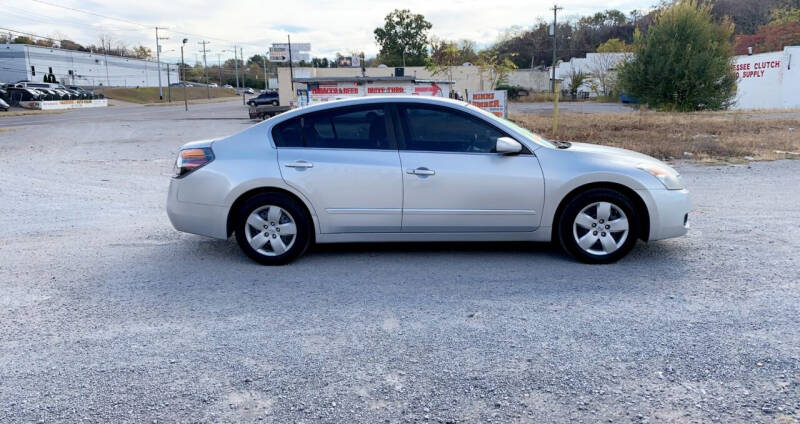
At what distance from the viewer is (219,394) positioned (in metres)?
3.31

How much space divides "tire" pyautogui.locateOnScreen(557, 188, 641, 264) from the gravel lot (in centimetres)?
20

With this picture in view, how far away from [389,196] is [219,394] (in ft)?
8.82

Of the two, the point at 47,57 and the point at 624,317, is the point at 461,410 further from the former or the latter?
the point at 47,57

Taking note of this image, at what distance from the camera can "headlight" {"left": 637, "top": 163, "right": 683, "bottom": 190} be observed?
18.3ft

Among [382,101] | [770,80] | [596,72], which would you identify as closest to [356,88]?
[382,101]

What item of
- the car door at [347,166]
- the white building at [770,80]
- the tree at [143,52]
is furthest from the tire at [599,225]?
the tree at [143,52]

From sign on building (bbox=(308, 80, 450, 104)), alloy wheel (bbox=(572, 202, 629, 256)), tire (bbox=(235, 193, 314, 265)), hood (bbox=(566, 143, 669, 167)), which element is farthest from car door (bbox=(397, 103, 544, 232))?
sign on building (bbox=(308, 80, 450, 104))

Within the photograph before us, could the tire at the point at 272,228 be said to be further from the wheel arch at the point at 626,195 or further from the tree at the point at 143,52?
the tree at the point at 143,52

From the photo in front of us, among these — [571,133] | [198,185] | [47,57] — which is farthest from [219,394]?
[47,57]

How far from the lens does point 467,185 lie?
18.1ft

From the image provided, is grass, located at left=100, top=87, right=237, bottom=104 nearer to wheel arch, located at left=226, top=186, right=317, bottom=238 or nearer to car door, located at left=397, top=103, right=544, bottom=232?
wheel arch, located at left=226, top=186, right=317, bottom=238

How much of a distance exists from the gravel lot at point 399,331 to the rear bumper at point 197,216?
12.8 inches

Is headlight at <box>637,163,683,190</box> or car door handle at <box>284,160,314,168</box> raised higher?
car door handle at <box>284,160,314,168</box>

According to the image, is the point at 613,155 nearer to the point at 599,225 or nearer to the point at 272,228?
the point at 599,225
